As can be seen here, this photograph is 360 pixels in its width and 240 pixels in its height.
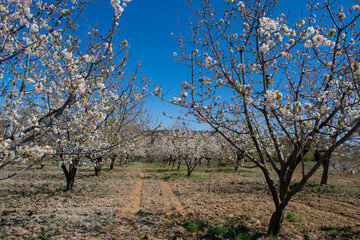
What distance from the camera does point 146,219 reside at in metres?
7.37

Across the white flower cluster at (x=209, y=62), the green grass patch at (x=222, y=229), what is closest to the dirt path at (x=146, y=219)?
the green grass patch at (x=222, y=229)

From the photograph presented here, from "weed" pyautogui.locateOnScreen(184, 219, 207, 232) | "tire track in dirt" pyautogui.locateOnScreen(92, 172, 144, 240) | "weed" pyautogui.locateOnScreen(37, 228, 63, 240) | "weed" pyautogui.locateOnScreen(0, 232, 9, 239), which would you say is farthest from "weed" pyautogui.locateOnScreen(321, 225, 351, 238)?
"weed" pyautogui.locateOnScreen(0, 232, 9, 239)

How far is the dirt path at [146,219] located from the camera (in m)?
6.10

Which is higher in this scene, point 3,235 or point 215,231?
point 215,231

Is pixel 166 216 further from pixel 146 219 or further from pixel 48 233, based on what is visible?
pixel 48 233

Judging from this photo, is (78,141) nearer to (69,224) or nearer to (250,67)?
(69,224)

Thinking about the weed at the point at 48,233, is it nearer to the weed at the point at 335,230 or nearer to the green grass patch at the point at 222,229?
Answer: the green grass patch at the point at 222,229

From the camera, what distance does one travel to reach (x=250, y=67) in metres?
4.96

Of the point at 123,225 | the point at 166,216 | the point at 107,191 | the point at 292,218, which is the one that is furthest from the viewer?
the point at 107,191

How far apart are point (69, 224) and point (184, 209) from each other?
422 centimetres

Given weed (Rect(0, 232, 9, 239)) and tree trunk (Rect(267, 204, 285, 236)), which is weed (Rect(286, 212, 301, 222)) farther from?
weed (Rect(0, 232, 9, 239))

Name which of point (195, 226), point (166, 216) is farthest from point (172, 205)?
point (195, 226)

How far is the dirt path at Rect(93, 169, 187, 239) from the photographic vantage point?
6102mm

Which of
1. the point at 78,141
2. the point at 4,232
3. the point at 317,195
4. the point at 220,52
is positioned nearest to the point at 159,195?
the point at 78,141
